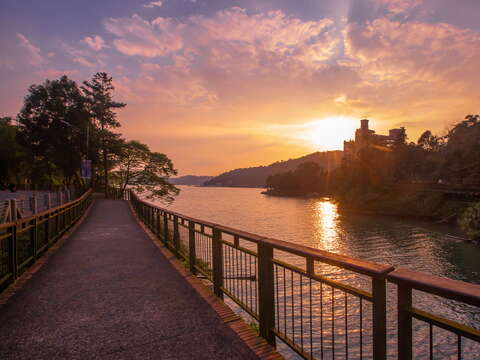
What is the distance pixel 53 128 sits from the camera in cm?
4191

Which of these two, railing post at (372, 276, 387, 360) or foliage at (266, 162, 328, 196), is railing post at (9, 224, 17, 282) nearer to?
railing post at (372, 276, 387, 360)

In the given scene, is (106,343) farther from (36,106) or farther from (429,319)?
(36,106)

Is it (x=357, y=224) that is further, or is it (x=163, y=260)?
(x=357, y=224)

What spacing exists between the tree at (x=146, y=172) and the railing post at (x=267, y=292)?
4976cm

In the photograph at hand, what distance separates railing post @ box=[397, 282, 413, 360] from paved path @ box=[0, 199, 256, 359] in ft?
5.96

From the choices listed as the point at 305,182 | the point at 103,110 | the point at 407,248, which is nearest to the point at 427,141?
the point at 305,182

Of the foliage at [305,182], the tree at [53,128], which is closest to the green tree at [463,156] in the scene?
the tree at [53,128]

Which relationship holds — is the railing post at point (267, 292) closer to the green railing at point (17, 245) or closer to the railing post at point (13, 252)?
the green railing at point (17, 245)

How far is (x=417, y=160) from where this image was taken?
299 ft

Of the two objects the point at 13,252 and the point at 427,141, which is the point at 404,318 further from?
the point at 427,141

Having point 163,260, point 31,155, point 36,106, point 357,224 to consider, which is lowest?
point 357,224

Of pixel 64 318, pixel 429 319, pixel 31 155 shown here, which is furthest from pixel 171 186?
pixel 429 319

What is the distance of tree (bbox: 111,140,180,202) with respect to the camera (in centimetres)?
5206

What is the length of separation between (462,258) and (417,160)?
6624 centimetres
